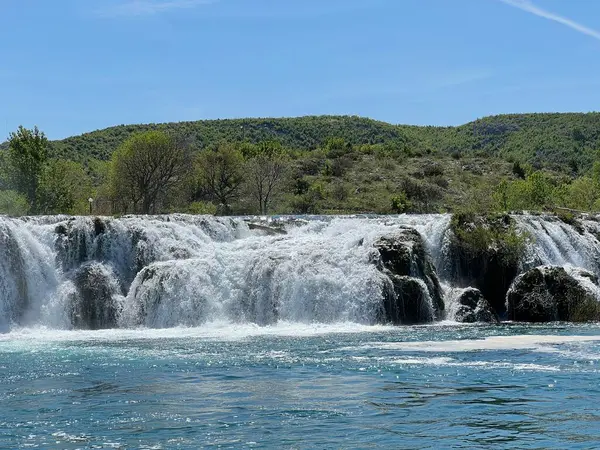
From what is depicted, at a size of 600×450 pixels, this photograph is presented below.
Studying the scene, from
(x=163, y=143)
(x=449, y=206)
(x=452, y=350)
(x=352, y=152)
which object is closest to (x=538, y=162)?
(x=352, y=152)

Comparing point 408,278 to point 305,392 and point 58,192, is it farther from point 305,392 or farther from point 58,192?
point 58,192

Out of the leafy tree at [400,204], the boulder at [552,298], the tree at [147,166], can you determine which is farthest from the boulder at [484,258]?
the leafy tree at [400,204]

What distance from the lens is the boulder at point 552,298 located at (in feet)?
128

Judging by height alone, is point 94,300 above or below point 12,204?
below

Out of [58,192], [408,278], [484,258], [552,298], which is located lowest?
[552,298]

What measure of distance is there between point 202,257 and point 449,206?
4966cm

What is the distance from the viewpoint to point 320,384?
20.7 m

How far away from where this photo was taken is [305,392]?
19.7 meters

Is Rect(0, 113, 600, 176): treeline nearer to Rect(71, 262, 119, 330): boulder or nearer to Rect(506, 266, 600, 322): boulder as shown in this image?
Rect(71, 262, 119, 330): boulder

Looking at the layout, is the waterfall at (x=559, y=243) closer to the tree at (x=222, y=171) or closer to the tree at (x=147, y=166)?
the tree at (x=147, y=166)

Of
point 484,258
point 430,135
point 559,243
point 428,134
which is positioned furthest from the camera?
point 428,134

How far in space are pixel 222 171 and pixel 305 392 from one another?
5659cm

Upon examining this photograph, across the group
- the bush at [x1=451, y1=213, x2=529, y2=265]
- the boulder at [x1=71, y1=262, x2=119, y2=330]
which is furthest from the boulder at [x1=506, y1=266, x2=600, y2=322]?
the boulder at [x1=71, y1=262, x2=119, y2=330]

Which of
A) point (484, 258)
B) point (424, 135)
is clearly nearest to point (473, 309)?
point (484, 258)
